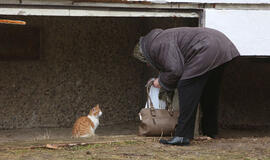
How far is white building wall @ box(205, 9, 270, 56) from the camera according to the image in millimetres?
5387

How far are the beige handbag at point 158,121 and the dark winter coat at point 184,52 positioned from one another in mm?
446

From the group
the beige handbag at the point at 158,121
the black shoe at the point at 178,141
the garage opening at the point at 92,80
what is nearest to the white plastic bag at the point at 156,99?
the beige handbag at the point at 158,121

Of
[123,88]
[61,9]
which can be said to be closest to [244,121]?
[123,88]

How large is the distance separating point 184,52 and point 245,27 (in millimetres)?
1247

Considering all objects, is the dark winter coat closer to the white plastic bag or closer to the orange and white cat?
the white plastic bag

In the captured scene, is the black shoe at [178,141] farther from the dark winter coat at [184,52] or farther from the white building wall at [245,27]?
the white building wall at [245,27]

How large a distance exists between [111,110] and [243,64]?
257 cm

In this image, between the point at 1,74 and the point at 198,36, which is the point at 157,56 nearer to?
the point at 198,36

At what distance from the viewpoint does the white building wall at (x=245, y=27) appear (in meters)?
5.39

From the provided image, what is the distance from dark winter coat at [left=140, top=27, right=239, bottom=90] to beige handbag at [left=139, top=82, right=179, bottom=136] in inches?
17.6

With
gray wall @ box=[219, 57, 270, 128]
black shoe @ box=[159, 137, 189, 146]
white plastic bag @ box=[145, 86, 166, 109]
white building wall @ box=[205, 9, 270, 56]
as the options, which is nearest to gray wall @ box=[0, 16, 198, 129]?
gray wall @ box=[219, 57, 270, 128]

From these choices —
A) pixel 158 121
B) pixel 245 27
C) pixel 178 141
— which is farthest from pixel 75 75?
pixel 178 141

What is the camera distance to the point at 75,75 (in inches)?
311

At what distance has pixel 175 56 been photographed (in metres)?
4.55
